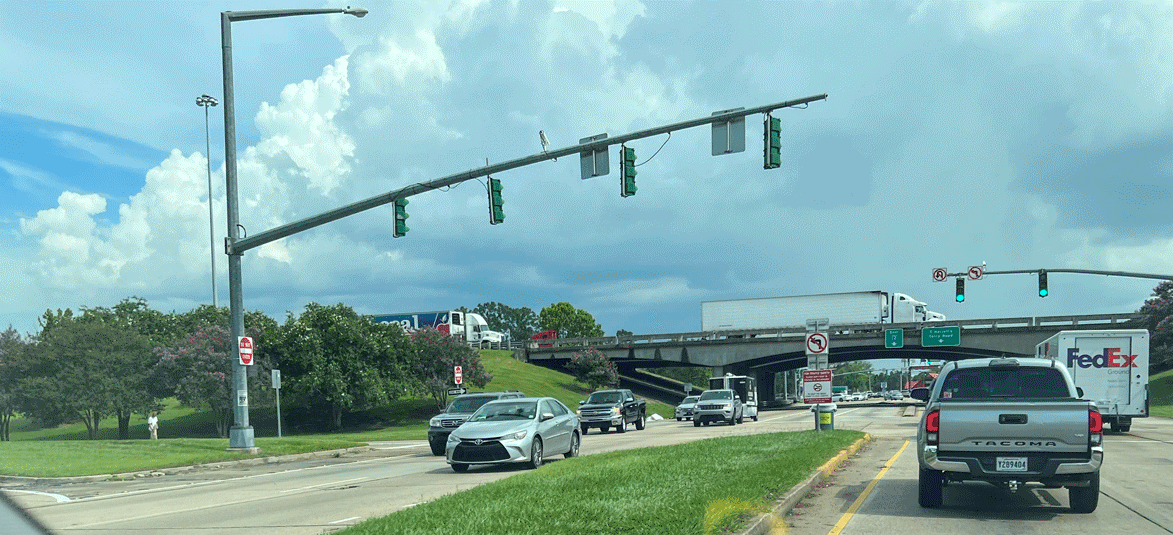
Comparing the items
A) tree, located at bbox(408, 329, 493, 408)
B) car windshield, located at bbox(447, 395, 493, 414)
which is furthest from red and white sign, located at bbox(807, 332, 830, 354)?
tree, located at bbox(408, 329, 493, 408)

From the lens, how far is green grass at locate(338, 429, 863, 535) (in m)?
8.50

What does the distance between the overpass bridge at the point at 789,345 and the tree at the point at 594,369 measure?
4.44 metres

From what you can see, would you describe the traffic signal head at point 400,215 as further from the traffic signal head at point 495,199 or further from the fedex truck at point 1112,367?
the fedex truck at point 1112,367

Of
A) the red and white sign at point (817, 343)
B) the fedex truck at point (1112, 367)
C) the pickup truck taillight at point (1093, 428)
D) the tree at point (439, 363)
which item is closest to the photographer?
the pickup truck taillight at point (1093, 428)

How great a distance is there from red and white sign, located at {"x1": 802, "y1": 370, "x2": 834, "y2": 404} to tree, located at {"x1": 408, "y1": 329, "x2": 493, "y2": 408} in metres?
33.0

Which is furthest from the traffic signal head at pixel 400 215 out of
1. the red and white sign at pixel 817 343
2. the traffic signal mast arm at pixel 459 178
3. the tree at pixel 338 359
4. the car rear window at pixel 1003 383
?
the tree at pixel 338 359

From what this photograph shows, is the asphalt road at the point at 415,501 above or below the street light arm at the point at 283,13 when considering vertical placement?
below

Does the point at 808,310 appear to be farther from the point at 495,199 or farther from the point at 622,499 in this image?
the point at 622,499

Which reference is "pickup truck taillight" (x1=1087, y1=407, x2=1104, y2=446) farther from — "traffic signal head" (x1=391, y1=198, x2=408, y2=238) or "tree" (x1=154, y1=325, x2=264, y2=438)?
"tree" (x1=154, y1=325, x2=264, y2=438)

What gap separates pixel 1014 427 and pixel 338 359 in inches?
1726

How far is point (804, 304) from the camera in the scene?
70.7m

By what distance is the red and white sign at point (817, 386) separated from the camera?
24.2 metres

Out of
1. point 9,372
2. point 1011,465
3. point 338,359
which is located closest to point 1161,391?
point 338,359

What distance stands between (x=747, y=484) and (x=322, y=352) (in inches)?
1647
